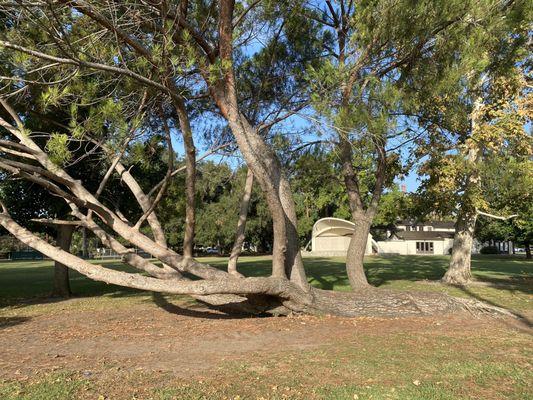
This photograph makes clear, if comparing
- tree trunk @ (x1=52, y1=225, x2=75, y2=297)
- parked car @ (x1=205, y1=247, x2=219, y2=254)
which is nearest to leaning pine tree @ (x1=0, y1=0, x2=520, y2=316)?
tree trunk @ (x1=52, y1=225, x2=75, y2=297)

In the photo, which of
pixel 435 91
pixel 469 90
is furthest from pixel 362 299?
pixel 469 90

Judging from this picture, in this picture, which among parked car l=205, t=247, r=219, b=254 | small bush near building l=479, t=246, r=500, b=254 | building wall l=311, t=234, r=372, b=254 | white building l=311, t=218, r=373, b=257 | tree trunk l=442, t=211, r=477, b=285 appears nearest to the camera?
tree trunk l=442, t=211, r=477, b=285

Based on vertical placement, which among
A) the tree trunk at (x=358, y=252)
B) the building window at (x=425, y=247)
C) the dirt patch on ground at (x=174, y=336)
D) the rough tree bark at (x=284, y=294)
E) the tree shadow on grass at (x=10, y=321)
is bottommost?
the tree shadow on grass at (x=10, y=321)

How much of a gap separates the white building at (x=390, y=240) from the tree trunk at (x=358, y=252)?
28.3ft

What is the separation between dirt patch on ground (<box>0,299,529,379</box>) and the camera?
21.0ft

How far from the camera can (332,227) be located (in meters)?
43.0

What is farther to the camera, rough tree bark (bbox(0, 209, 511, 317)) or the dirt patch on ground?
rough tree bark (bbox(0, 209, 511, 317))

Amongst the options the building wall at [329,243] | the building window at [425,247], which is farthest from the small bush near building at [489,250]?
the building wall at [329,243]

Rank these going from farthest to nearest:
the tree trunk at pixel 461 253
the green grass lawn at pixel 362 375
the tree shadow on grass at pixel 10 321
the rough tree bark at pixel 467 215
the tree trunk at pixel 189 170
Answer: the tree trunk at pixel 461 253
the rough tree bark at pixel 467 215
the tree shadow on grass at pixel 10 321
the tree trunk at pixel 189 170
the green grass lawn at pixel 362 375

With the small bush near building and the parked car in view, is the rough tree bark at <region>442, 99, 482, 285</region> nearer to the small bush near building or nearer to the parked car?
the small bush near building

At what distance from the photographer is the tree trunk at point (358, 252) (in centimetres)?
1274

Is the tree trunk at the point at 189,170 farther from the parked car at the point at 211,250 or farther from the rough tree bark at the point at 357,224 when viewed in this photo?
the parked car at the point at 211,250

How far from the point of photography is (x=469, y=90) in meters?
12.3

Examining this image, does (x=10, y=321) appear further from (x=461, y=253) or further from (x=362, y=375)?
(x=461, y=253)
